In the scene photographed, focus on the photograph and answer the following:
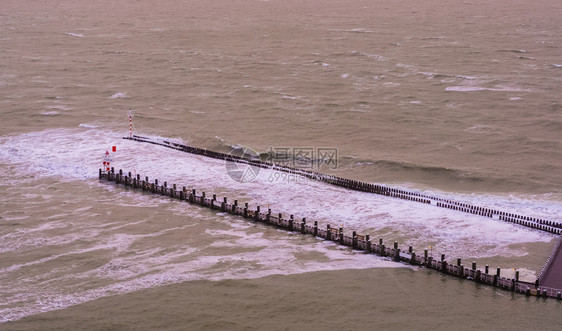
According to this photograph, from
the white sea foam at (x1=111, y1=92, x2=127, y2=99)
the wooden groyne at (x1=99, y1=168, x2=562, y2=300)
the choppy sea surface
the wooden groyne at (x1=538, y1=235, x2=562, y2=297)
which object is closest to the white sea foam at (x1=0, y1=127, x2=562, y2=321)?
the choppy sea surface

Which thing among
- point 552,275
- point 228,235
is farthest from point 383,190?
point 552,275

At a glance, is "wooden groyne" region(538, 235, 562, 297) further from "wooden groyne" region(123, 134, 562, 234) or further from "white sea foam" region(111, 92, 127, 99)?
"white sea foam" region(111, 92, 127, 99)

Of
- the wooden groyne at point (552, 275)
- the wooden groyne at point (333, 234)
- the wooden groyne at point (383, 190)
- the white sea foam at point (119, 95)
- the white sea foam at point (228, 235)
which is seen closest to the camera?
the wooden groyne at point (552, 275)

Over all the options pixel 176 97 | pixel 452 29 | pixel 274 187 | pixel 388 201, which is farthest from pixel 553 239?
pixel 452 29

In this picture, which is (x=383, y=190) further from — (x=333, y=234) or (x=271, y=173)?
(x=271, y=173)

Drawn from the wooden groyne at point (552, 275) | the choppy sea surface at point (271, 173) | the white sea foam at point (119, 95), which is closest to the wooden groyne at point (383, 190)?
the choppy sea surface at point (271, 173)

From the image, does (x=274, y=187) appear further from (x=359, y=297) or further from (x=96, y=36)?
(x=96, y=36)

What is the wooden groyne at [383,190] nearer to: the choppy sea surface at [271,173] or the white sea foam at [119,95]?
the choppy sea surface at [271,173]
